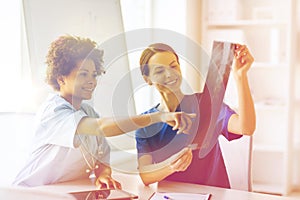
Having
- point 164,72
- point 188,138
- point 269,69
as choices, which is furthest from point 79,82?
point 269,69

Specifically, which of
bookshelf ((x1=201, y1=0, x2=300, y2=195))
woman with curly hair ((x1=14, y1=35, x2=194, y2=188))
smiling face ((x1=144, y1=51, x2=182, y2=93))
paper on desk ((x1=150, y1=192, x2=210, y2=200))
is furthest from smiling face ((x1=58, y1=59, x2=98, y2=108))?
bookshelf ((x1=201, y1=0, x2=300, y2=195))

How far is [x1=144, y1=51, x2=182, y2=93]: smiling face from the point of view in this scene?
48.9 inches

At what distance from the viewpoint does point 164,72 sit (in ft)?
4.09

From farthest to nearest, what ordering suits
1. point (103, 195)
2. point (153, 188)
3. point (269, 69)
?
point (269, 69), point (153, 188), point (103, 195)

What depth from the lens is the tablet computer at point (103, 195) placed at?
3.90 feet

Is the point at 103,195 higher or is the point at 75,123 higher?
the point at 75,123

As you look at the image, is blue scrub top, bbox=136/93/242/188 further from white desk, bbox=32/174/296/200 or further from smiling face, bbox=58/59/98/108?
smiling face, bbox=58/59/98/108

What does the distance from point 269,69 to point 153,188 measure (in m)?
1.98

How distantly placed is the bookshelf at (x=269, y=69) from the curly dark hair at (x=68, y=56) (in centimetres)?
169

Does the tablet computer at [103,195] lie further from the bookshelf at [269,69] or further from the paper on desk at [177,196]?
the bookshelf at [269,69]

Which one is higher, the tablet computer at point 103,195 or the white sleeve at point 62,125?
the white sleeve at point 62,125

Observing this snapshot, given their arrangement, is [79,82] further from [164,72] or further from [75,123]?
[164,72]

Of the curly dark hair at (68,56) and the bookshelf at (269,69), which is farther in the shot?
the bookshelf at (269,69)

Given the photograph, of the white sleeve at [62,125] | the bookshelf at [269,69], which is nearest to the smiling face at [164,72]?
the white sleeve at [62,125]
